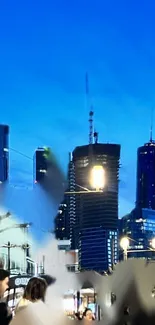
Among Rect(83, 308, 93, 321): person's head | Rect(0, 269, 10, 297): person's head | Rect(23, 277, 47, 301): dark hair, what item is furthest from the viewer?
Rect(83, 308, 93, 321): person's head

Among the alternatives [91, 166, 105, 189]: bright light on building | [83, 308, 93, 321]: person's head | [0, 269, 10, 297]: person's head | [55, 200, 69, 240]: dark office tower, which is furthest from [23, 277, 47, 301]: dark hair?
[91, 166, 105, 189]: bright light on building

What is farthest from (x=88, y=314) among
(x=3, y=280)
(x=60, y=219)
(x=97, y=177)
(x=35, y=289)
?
(x=97, y=177)

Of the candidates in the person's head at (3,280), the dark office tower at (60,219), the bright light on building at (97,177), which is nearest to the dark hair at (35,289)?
the person's head at (3,280)

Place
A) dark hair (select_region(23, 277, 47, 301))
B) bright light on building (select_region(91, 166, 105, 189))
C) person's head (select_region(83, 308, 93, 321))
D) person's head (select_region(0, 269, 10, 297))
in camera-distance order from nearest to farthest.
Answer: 1. person's head (select_region(0, 269, 10, 297))
2. dark hair (select_region(23, 277, 47, 301))
3. person's head (select_region(83, 308, 93, 321))
4. bright light on building (select_region(91, 166, 105, 189))

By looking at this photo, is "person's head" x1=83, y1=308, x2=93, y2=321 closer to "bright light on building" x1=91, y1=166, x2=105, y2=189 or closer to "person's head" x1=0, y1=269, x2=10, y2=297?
"person's head" x1=0, y1=269, x2=10, y2=297

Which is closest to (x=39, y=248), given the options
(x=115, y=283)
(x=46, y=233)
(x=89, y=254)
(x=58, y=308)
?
(x=46, y=233)

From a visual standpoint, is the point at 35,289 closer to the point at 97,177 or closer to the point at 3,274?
the point at 3,274

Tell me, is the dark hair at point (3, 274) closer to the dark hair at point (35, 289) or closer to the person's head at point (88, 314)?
the dark hair at point (35, 289)

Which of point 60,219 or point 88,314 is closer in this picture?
point 88,314

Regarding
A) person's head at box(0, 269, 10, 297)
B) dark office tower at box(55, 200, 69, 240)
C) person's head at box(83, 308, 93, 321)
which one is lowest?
person's head at box(83, 308, 93, 321)

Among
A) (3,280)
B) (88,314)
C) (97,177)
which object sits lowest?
(88,314)
